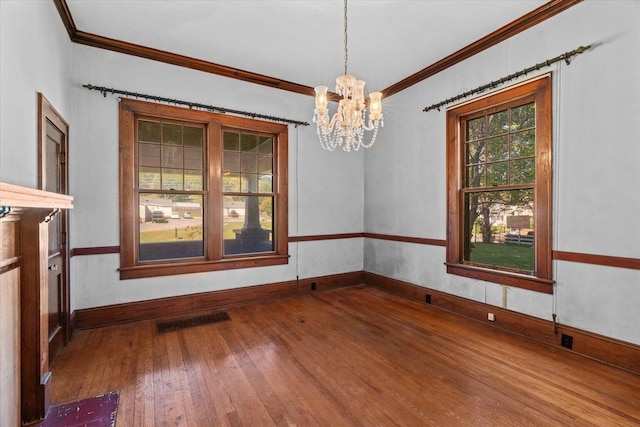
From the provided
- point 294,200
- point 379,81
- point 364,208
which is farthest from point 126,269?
point 379,81

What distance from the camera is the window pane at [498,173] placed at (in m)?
3.33

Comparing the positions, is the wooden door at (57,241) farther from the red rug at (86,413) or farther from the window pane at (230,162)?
the window pane at (230,162)

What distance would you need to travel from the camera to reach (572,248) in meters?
2.73

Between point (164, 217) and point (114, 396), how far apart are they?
8.03 ft

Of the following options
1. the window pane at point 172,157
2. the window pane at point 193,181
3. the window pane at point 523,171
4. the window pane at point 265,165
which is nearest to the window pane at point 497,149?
the window pane at point 523,171

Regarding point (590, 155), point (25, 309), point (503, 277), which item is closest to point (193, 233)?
point (25, 309)

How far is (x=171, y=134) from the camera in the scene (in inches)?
151

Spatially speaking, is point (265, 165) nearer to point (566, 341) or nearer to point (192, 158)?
point (192, 158)

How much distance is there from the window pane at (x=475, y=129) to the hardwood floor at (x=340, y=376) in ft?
7.31

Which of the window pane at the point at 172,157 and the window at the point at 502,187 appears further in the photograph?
the window pane at the point at 172,157

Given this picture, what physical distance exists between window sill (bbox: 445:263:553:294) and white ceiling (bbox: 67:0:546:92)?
8.57 feet

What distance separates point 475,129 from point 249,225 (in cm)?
334

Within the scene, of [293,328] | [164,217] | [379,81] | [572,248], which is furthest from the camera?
[379,81]

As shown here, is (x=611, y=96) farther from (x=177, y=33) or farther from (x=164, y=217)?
(x=164, y=217)
